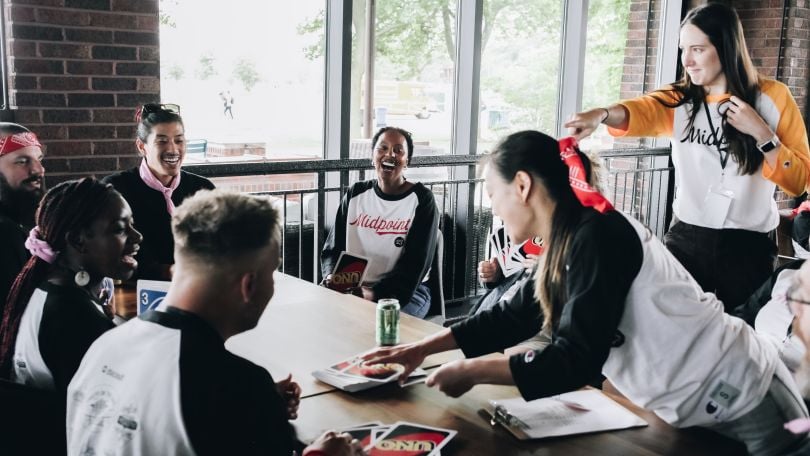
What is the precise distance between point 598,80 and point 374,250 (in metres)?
3.33

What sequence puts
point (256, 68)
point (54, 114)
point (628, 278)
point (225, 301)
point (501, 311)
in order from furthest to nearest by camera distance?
point (256, 68), point (54, 114), point (501, 311), point (628, 278), point (225, 301)

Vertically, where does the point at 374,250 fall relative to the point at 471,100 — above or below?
below

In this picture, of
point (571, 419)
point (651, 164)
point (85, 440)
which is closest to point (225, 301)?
point (85, 440)

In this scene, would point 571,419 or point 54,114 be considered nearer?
point 571,419

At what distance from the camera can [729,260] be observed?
9.95 feet

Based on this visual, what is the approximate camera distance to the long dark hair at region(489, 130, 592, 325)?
5.69 ft

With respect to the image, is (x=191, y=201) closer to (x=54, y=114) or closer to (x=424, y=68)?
(x=54, y=114)

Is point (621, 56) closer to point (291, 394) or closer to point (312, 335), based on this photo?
point (312, 335)

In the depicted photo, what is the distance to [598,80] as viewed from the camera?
20.3 feet

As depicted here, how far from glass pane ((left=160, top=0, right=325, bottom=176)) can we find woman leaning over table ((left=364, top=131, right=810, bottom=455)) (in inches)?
109

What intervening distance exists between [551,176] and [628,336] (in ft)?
1.30

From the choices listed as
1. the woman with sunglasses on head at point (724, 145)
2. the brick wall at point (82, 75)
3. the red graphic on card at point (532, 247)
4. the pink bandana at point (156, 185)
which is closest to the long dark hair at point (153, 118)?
the pink bandana at point (156, 185)

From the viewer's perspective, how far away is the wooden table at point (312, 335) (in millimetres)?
2084

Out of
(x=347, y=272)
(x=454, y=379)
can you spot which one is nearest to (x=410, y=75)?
(x=347, y=272)
